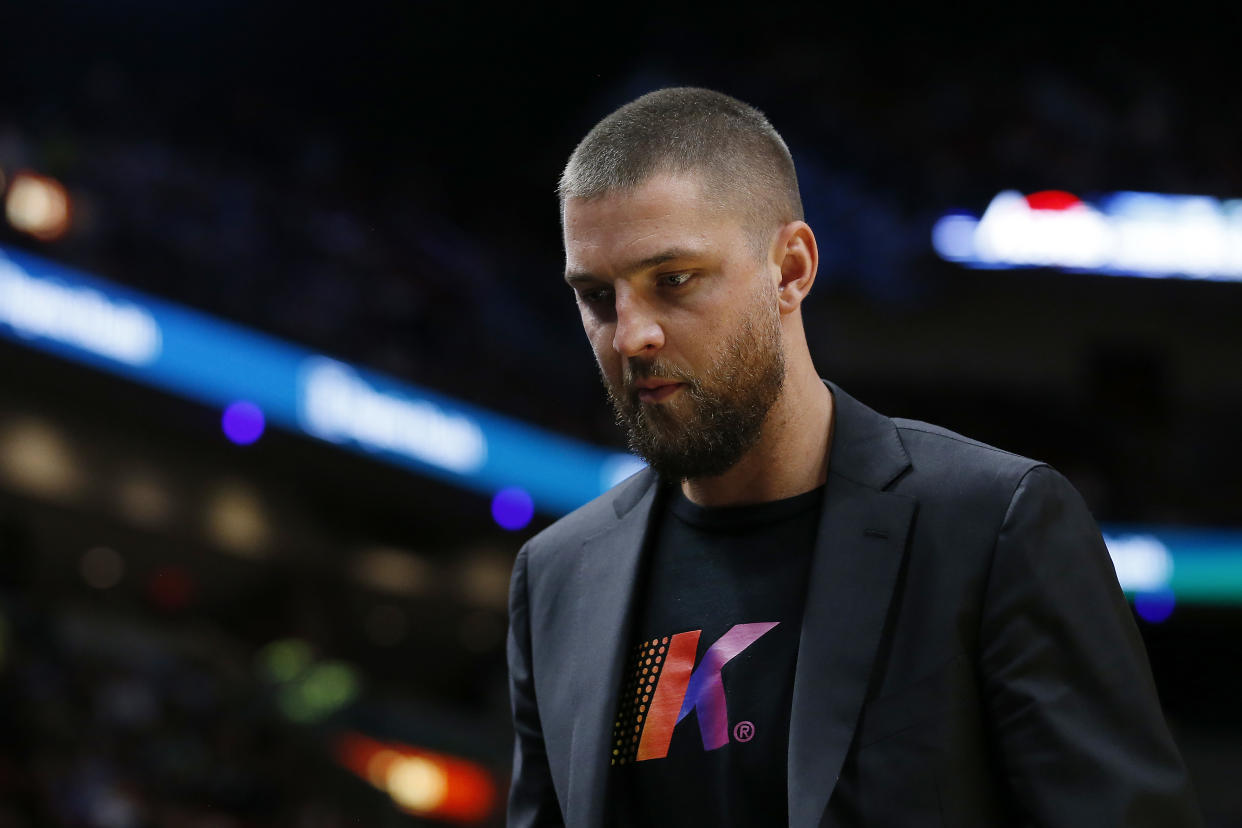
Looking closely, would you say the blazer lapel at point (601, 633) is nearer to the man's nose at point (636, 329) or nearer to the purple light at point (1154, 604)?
the man's nose at point (636, 329)

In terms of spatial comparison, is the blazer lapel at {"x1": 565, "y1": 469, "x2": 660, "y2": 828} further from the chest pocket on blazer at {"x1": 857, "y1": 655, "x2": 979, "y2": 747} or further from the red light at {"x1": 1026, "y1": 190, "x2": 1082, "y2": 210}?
the red light at {"x1": 1026, "y1": 190, "x2": 1082, "y2": 210}

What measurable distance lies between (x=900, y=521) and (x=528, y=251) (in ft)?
35.8

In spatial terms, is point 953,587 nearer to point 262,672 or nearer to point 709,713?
point 709,713

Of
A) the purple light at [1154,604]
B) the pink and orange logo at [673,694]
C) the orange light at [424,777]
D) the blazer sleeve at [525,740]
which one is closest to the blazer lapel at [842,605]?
the pink and orange logo at [673,694]

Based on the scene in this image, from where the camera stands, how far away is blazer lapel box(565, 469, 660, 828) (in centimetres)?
→ 167

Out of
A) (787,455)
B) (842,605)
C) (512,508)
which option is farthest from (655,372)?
(512,508)

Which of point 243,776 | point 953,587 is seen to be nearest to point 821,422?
point 953,587

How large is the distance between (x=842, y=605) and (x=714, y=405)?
0.29 m

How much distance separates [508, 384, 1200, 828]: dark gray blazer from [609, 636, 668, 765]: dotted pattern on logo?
0.11 feet

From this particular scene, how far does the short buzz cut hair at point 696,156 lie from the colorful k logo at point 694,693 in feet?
1.68

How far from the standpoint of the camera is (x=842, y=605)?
5.03ft

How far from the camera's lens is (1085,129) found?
43.0 ft

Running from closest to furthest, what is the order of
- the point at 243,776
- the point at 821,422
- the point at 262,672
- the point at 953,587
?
the point at 953,587
the point at 821,422
the point at 243,776
the point at 262,672

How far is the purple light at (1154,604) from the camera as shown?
11828mm
